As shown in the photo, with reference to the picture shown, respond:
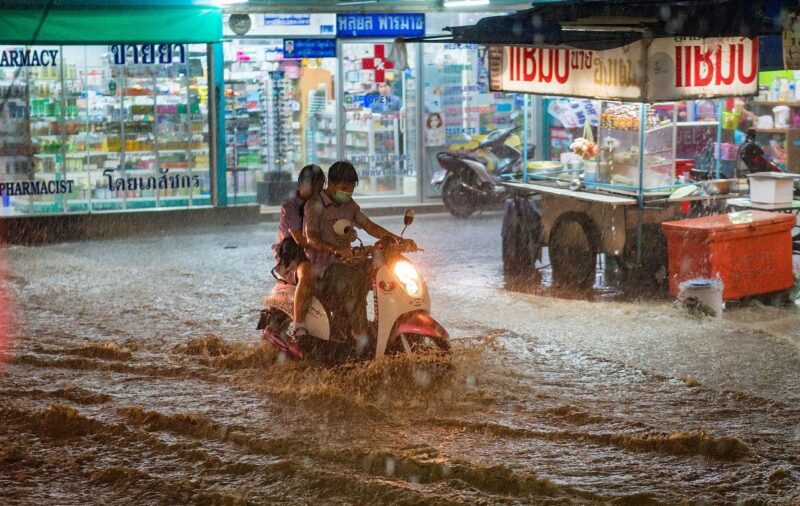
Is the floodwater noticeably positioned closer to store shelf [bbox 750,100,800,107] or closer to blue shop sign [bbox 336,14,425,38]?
blue shop sign [bbox 336,14,425,38]

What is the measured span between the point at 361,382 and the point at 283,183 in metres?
10.2

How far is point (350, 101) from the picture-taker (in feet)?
61.1

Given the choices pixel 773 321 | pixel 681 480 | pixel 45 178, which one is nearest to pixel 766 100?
pixel 773 321

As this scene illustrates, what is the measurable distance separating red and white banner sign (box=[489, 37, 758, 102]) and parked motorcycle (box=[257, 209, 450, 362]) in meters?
3.64

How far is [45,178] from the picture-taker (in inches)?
656

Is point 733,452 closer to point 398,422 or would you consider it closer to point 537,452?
point 537,452

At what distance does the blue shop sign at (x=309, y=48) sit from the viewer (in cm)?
1789

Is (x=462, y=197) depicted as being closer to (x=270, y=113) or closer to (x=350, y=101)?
(x=350, y=101)

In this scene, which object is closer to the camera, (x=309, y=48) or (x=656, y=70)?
(x=656, y=70)

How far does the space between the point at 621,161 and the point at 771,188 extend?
1.53m

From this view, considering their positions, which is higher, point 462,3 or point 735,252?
point 462,3

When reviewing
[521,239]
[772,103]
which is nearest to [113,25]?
[521,239]

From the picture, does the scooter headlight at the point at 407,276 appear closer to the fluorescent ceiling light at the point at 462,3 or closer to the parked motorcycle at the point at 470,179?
the parked motorcycle at the point at 470,179

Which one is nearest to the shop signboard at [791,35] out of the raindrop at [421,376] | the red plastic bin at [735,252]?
the red plastic bin at [735,252]
